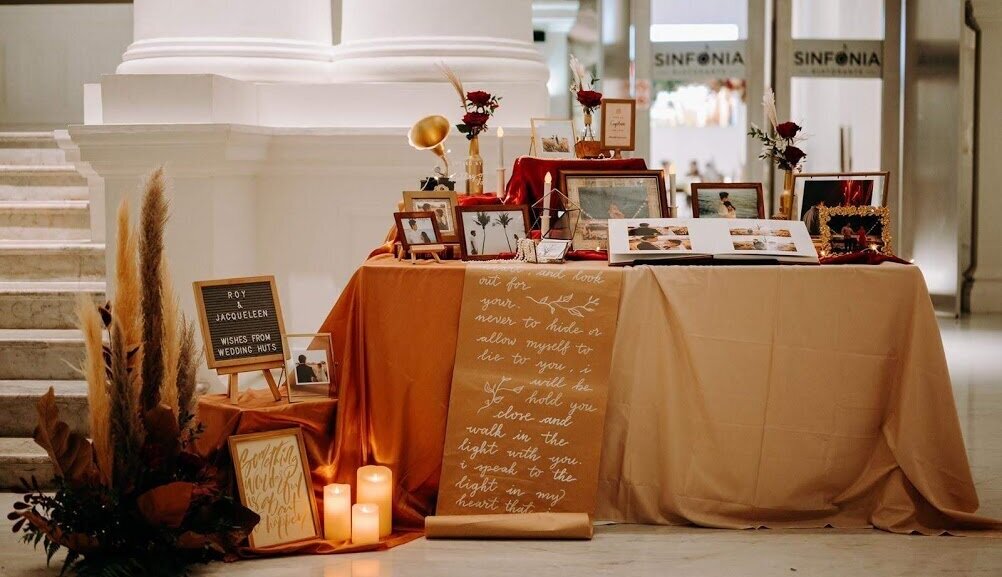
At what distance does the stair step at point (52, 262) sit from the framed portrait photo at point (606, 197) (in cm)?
256

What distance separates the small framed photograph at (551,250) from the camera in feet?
12.1

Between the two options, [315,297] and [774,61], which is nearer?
[315,297]

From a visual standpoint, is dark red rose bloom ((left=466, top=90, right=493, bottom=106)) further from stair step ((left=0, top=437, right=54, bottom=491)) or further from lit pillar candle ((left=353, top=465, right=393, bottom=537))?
stair step ((left=0, top=437, right=54, bottom=491))

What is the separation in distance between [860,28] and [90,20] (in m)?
6.79

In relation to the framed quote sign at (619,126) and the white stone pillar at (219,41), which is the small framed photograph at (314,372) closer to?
the framed quote sign at (619,126)

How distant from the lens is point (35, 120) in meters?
8.13

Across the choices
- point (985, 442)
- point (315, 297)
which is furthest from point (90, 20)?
point (985, 442)

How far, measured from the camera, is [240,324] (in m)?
3.49

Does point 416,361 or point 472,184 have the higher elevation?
point 472,184

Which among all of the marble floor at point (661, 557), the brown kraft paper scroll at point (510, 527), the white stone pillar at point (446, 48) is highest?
the white stone pillar at point (446, 48)

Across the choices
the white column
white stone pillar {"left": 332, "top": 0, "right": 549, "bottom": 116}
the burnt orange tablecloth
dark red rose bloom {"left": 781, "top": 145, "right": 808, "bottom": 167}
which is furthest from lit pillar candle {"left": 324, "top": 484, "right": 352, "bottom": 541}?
the white column

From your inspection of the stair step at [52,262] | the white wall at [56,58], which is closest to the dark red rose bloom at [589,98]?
the stair step at [52,262]

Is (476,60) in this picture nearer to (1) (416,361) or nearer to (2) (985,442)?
(1) (416,361)

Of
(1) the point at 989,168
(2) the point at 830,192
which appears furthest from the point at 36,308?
(1) the point at 989,168
